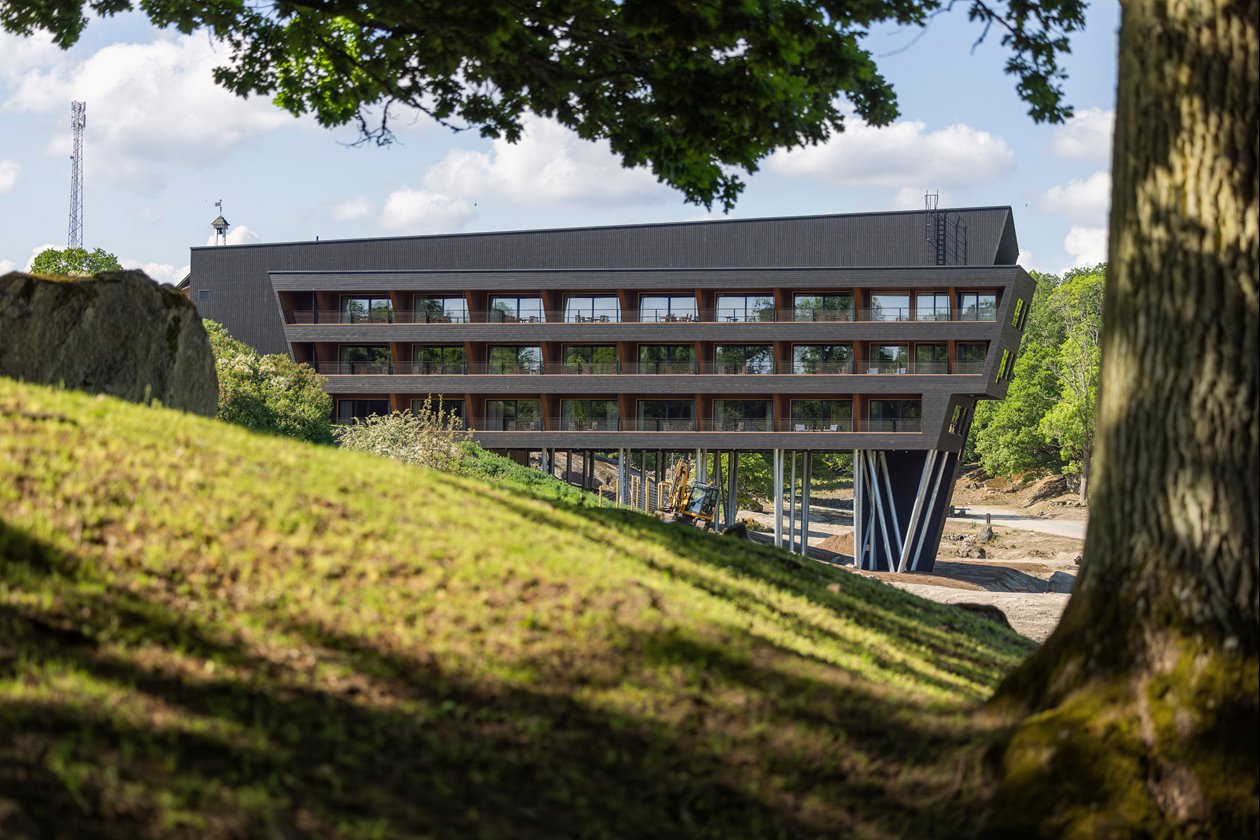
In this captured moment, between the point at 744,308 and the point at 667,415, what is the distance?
6.20 m

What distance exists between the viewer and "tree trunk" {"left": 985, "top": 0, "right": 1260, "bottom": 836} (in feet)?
22.5

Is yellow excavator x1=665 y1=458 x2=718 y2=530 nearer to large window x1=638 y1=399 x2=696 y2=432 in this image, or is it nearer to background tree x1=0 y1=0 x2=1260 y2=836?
large window x1=638 y1=399 x2=696 y2=432

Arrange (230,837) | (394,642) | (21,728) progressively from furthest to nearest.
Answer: (394,642)
(21,728)
(230,837)

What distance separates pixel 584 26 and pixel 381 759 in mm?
11530

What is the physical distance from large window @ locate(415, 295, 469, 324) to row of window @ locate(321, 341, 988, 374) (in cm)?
135

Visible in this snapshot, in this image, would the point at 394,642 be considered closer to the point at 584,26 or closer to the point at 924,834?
the point at 924,834

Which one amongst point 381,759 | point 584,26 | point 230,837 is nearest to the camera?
point 230,837

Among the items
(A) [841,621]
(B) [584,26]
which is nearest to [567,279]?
(B) [584,26]

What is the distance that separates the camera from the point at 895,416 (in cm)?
5906

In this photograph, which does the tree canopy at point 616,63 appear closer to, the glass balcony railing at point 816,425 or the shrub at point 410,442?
the shrub at point 410,442

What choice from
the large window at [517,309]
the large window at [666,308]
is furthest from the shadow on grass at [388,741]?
the large window at [517,309]

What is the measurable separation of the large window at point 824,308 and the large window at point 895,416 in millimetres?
4310

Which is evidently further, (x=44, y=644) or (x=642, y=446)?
(x=642, y=446)

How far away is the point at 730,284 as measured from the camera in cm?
5897
